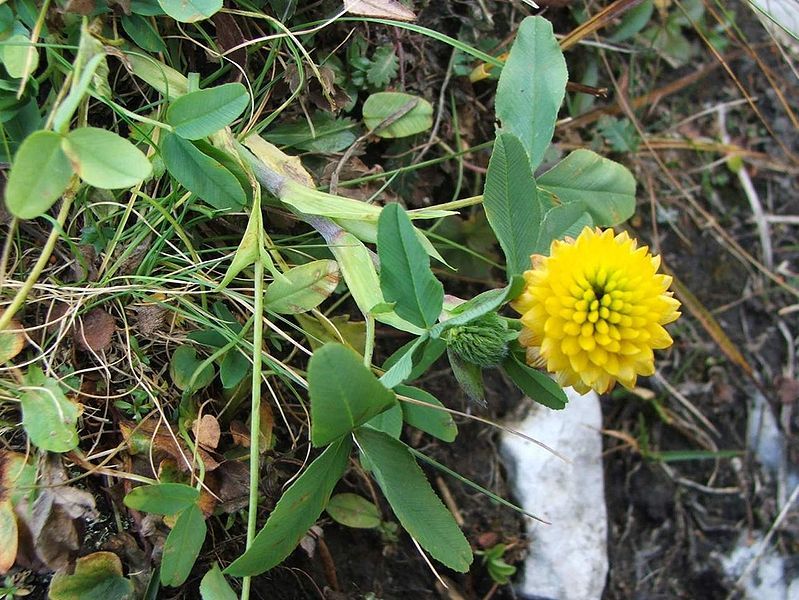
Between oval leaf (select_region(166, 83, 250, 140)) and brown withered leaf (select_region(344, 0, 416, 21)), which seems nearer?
oval leaf (select_region(166, 83, 250, 140))

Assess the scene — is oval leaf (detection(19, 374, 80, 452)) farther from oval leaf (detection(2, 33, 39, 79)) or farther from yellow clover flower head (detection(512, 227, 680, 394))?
yellow clover flower head (detection(512, 227, 680, 394))

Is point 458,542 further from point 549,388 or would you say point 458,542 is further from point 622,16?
point 622,16

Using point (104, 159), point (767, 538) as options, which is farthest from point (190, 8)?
point (767, 538)

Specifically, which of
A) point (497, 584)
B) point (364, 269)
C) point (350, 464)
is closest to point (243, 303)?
point (364, 269)

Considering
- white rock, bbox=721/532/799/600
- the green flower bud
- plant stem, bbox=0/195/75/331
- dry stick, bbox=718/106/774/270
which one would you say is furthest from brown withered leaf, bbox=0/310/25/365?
dry stick, bbox=718/106/774/270

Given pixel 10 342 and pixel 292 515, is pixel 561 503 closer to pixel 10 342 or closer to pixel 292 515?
pixel 292 515

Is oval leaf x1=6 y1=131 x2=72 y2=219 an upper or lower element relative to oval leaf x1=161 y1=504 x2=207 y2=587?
upper
